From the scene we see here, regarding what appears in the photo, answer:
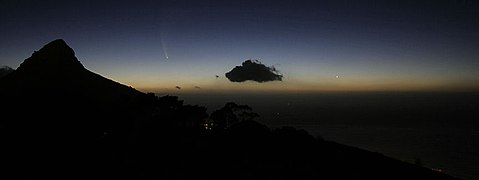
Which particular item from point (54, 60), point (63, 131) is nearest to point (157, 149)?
point (63, 131)

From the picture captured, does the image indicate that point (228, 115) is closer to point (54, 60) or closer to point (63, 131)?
point (63, 131)

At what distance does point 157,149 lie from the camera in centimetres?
3834

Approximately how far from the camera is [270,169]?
3419 cm

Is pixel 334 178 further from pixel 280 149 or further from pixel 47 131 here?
pixel 47 131

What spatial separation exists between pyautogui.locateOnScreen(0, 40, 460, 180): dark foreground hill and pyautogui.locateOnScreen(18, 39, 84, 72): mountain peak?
7674 centimetres

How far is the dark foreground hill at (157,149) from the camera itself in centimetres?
2980

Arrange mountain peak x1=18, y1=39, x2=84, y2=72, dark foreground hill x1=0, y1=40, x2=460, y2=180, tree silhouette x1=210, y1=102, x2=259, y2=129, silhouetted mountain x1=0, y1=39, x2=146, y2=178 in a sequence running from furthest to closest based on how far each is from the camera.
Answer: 1. mountain peak x1=18, y1=39, x2=84, y2=72
2. tree silhouette x1=210, y1=102, x2=259, y2=129
3. silhouetted mountain x1=0, y1=39, x2=146, y2=178
4. dark foreground hill x1=0, y1=40, x2=460, y2=180

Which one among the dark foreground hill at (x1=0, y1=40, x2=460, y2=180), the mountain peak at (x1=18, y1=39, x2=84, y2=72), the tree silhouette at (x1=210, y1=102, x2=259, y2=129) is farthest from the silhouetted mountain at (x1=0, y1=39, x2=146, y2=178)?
the mountain peak at (x1=18, y1=39, x2=84, y2=72)

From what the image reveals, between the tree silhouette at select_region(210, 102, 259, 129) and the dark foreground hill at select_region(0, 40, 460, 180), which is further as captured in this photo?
the tree silhouette at select_region(210, 102, 259, 129)

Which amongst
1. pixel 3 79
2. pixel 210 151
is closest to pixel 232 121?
Result: pixel 210 151

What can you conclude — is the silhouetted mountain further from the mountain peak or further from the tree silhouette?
the mountain peak

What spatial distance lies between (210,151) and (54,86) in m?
112

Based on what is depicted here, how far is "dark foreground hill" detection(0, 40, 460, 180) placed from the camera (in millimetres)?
29797

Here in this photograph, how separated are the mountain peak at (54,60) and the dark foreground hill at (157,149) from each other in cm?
A: 7674
